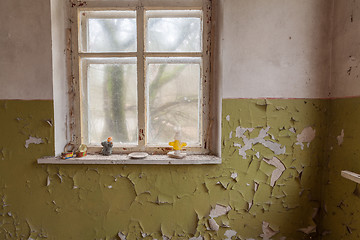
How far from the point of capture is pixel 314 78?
1.48 m

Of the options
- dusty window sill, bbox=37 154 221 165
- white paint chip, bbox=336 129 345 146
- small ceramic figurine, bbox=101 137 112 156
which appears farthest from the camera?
small ceramic figurine, bbox=101 137 112 156

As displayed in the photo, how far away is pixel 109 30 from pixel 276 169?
71.2 inches

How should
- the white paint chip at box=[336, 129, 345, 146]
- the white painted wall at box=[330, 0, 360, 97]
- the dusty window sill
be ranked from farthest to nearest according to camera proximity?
the dusty window sill
the white paint chip at box=[336, 129, 345, 146]
the white painted wall at box=[330, 0, 360, 97]

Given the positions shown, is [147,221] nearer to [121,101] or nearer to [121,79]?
[121,101]

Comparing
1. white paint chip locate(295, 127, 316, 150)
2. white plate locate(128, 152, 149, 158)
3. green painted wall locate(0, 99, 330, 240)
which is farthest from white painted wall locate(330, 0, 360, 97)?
white plate locate(128, 152, 149, 158)

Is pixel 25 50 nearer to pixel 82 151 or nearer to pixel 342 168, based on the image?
pixel 82 151

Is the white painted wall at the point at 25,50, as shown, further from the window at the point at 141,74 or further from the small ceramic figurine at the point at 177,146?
the small ceramic figurine at the point at 177,146

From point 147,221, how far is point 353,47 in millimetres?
1950

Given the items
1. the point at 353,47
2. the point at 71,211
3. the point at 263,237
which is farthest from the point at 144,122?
the point at 353,47

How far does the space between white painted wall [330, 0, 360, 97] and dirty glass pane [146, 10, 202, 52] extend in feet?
3.35

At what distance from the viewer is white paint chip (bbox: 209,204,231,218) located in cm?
153

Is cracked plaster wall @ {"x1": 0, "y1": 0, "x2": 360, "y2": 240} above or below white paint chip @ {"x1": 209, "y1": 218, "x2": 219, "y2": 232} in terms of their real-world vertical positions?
above

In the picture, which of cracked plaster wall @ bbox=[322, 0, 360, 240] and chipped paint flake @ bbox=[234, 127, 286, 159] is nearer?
cracked plaster wall @ bbox=[322, 0, 360, 240]

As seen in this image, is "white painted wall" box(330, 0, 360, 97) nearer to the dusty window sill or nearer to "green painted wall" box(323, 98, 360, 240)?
"green painted wall" box(323, 98, 360, 240)
